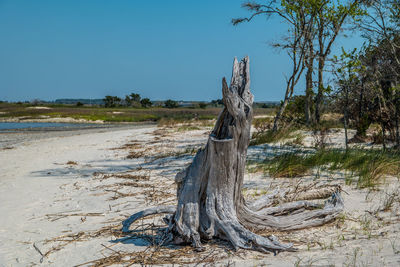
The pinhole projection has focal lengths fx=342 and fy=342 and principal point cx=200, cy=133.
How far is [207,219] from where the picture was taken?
3.25 metres

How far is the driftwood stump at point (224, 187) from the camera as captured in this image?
3102 millimetres

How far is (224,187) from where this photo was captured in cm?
324

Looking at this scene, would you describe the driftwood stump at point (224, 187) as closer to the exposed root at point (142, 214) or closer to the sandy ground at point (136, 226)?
the exposed root at point (142, 214)

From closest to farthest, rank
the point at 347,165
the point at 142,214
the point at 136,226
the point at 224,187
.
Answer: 1. the point at 224,187
2. the point at 142,214
3. the point at 136,226
4. the point at 347,165

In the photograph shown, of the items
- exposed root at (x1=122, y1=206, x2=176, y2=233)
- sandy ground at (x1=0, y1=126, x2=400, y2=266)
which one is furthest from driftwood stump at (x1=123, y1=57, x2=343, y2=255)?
sandy ground at (x1=0, y1=126, x2=400, y2=266)

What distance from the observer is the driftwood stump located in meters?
3.10

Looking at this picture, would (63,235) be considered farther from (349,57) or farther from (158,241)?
(349,57)

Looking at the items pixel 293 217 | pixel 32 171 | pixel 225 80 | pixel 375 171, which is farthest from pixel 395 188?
pixel 32 171

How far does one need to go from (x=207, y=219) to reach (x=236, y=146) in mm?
750

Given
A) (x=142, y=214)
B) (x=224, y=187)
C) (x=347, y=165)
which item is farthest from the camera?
(x=347, y=165)

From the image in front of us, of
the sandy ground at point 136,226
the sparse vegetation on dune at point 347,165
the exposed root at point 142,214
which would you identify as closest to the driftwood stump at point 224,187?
the exposed root at point 142,214

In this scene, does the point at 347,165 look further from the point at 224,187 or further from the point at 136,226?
the point at 136,226

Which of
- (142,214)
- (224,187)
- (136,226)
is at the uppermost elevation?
(224,187)

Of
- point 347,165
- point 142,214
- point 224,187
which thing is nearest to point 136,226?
point 142,214
